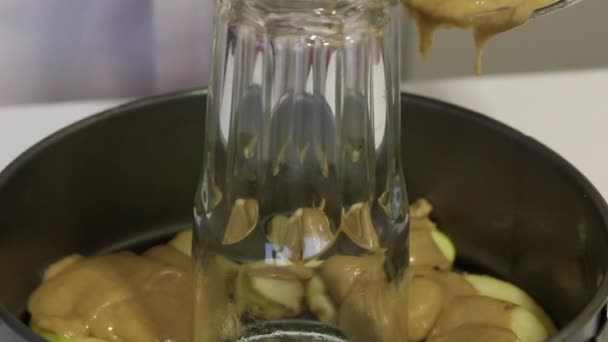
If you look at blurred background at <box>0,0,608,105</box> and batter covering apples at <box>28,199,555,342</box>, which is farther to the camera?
blurred background at <box>0,0,608,105</box>

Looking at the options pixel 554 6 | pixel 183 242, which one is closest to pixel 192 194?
pixel 183 242

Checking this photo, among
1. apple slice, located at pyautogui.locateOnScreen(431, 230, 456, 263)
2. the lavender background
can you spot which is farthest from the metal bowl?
the lavender background

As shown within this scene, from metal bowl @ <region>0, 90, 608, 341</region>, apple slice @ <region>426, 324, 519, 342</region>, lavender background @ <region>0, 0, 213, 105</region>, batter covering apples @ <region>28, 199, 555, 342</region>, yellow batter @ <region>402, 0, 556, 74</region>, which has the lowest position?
apple slice @ <region>426, 324, 519, 342</region>

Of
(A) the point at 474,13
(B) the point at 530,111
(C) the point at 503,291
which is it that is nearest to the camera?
(A) the point at 474,13

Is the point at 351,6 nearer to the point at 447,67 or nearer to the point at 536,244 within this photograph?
the point at 536,244

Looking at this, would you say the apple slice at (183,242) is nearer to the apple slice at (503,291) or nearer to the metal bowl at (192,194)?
the metal bowl at (192,194)

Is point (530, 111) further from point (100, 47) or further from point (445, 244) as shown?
point (100, 47)

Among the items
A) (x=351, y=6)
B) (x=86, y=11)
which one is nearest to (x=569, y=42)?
(x=86, y=11)

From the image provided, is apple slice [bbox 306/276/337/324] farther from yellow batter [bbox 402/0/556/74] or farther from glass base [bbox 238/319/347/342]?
yellow batter [bbox 402/0/556/74]
